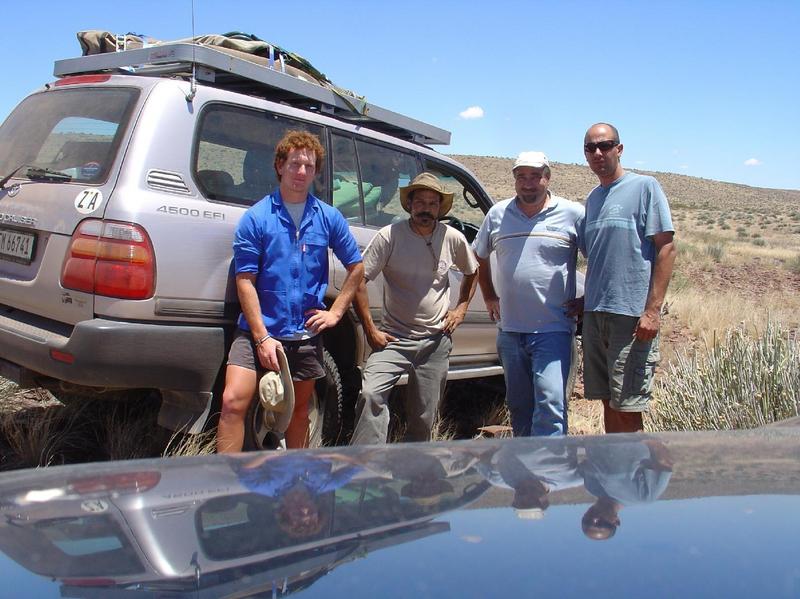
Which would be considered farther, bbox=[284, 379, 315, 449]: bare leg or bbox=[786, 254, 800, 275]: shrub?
bbox=[786, 254, 800, 275]: shrub

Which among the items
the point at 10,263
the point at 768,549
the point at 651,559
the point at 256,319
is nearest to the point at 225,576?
the point at 651,559

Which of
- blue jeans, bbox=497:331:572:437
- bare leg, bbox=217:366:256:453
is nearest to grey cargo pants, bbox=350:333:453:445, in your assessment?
blue jeans, bbox=497:331:572:437

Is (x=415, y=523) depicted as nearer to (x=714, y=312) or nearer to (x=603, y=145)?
(x=603, y=145)

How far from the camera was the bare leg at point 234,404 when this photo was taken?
3.66m

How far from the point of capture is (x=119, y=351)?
3.50 m

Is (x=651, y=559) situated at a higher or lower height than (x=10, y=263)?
lower

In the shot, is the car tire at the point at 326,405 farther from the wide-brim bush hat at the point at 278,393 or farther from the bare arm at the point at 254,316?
the bare arm at the point at 254,316

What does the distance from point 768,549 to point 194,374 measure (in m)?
2.76

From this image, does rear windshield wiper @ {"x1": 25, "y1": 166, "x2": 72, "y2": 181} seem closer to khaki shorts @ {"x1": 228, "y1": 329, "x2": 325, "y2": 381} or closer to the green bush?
khaki shorts @ {"x1": 228, "y1": 329, "x2": 325, "y2": 381}

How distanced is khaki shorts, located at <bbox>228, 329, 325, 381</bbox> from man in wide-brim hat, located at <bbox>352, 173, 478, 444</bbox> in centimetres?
33

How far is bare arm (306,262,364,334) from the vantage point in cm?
382

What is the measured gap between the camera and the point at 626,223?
13.1 feet

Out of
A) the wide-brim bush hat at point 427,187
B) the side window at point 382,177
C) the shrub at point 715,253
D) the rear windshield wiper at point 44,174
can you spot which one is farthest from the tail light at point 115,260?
the shrub at point 715,253

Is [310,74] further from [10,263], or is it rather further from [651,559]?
[651,559]
